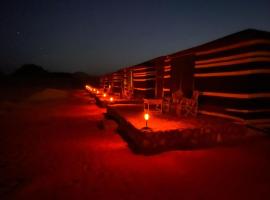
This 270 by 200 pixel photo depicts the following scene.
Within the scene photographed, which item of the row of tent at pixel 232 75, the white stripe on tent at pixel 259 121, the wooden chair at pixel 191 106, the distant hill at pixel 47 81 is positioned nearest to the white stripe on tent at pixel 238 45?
the row of tent at pixel 232 75

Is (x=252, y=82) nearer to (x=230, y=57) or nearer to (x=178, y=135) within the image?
(x=230, y=57)

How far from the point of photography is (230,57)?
7.99 metres

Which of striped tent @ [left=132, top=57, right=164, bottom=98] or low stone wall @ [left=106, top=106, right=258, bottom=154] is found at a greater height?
striped tent @ [left=132, top=57, right=164, bottom=98]

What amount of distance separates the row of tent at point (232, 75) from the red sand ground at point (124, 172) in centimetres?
141

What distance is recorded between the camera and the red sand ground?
418 centimetres

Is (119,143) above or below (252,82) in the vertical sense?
below

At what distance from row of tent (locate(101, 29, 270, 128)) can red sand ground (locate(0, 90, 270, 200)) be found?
1.41 meters

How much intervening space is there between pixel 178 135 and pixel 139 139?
3.73 feet

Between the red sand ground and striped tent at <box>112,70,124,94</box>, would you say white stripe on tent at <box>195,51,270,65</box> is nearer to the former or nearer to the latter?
the red sand ground

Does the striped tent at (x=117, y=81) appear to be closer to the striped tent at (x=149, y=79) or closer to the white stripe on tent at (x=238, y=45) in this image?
the striped tent at (x=149, y=79)

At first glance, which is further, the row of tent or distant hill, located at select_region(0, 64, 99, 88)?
distant hill, located at select_region(0, 64, 99, 88)

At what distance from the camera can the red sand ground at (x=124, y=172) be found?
165 inches

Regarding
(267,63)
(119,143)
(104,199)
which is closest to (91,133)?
(119,143)

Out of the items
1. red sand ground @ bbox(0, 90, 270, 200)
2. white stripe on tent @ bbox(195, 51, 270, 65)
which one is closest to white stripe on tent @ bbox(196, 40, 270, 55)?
white stripe on tent @ bbox(195, 51, 270, 65)
